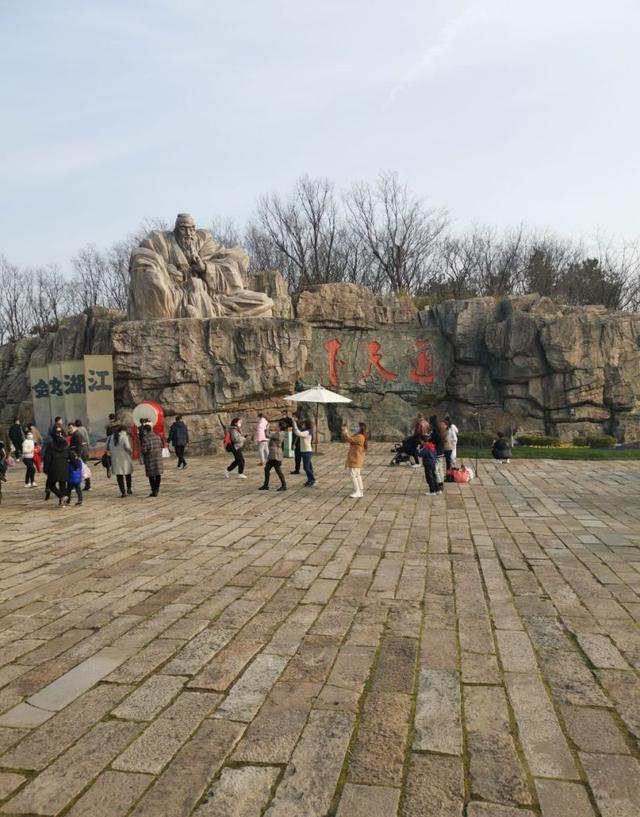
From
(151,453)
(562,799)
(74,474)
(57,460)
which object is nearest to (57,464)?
(57,460)

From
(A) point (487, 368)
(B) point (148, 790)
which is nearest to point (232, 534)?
(B) point (148, 790)

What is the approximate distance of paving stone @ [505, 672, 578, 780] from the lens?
267 cm

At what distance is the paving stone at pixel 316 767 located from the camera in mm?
2418

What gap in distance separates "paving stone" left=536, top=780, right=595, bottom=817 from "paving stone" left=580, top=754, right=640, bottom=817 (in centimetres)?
5

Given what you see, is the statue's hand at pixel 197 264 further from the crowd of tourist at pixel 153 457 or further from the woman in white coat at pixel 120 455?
the woman in white coat at pixel 120 455

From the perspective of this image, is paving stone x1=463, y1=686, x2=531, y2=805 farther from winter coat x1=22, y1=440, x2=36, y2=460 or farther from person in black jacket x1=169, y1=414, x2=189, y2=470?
person in black jacket x1=169, y1=414, x2=189, y2=470

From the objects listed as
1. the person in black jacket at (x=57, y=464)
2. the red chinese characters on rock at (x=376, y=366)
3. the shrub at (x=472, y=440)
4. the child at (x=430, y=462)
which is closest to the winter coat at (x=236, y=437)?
the person in black jacket at (x=57, y=464)

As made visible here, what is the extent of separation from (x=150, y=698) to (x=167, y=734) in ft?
1.42

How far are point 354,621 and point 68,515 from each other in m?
6.60

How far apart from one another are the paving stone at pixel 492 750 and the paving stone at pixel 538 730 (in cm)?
7

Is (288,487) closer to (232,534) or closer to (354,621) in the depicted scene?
(232,534)

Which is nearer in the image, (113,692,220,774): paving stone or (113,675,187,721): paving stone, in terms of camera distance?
(113,692,220,774): paving stone

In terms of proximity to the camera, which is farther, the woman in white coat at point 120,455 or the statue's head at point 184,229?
the statue's head at point 184,229

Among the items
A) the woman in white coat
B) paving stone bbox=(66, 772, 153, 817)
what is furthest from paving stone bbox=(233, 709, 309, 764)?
the woman in white coat
